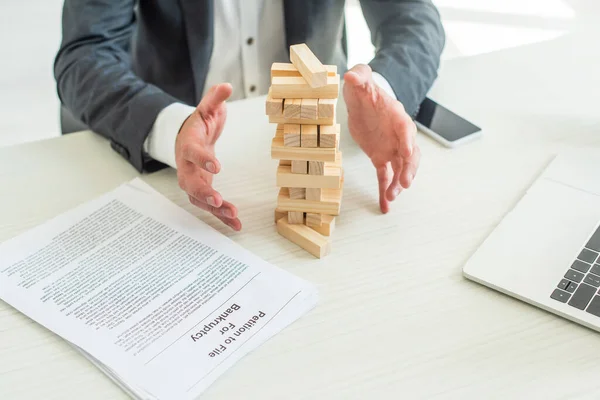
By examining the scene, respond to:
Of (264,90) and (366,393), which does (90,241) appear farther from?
(264,90)

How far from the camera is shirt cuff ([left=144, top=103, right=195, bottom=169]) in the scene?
1016 mm

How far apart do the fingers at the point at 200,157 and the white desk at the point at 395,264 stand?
0.30 ft

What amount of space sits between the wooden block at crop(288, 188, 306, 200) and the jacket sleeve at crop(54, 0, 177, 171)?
0.29m

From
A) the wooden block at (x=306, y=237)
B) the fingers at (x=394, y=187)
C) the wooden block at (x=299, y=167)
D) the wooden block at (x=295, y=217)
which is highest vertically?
the wooden block at (x=299, y=167)

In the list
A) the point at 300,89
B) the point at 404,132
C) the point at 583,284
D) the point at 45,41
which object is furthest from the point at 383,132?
the point at 45,41

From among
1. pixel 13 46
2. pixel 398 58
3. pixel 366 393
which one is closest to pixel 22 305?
pixel 366 393

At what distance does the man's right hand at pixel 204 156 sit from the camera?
0.90 metres

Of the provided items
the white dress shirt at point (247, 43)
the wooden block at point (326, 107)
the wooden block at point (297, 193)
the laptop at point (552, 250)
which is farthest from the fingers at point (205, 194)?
the white dress shirt at point (247, 43)

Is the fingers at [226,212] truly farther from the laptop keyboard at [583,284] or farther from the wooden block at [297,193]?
the laptop keyboard at [583,284]

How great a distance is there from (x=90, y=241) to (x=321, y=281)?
330mm

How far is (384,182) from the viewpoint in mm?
980

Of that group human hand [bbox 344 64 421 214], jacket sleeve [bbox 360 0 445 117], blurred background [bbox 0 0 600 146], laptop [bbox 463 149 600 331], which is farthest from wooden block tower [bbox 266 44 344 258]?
blurred background [bbox 0 0 600 146]

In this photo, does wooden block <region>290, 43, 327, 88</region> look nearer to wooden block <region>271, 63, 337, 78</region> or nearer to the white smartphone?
wooden block <region>271, 63, 337, 78</region>

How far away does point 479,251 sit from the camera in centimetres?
86
